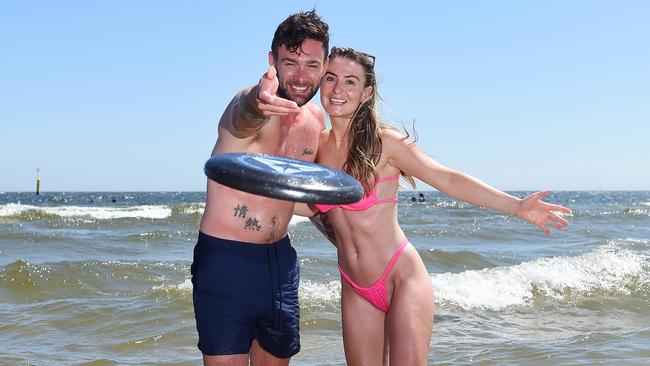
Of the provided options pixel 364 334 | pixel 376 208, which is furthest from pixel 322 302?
pixel 376 208

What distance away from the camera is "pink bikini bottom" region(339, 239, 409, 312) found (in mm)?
4086

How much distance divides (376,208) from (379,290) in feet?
1.51

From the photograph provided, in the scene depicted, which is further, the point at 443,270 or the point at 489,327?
the point at 443,270

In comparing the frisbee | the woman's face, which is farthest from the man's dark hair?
the frisbee

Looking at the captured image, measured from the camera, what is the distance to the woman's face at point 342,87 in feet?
13.4

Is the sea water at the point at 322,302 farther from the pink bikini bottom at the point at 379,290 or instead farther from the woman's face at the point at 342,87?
the woman's face at the point at 342,87

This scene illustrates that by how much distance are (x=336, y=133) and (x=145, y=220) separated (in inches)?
786

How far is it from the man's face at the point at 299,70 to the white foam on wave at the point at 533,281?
239 inches

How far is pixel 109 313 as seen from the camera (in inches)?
322

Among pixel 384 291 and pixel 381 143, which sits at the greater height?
pixel 381 143

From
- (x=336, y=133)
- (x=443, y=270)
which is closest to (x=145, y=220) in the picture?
(x=443, y=270)

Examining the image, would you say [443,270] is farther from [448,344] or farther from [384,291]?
[384,291]

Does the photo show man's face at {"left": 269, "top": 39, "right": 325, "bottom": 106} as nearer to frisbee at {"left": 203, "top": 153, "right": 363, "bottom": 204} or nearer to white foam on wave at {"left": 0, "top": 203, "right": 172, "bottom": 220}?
frisbee at {"left": 203, "top": 153, "right": 363, "bottom": 204}

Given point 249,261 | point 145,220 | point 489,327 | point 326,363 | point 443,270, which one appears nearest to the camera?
point 249,261
